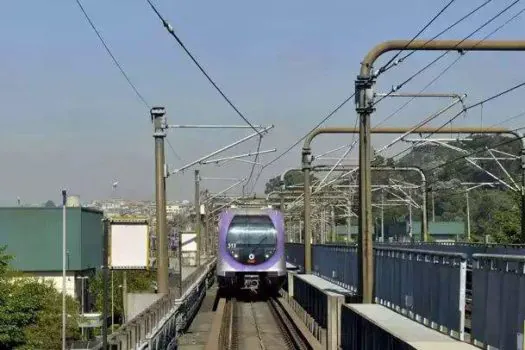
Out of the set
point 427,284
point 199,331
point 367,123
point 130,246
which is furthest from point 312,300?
point 427,284

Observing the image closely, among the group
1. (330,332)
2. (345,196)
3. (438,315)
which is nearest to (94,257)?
(345,196)

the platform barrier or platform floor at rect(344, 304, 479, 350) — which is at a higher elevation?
platform floor at rect(344, 304, 479, 350)

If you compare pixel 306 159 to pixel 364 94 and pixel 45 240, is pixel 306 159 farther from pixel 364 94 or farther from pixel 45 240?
pixel 45 240

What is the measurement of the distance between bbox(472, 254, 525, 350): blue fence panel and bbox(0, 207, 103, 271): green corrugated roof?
234ft

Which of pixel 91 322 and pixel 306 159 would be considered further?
pixel 91 322

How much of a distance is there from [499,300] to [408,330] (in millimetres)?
2894

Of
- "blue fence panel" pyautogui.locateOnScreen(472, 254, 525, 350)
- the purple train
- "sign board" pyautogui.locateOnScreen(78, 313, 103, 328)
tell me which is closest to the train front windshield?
the purple train

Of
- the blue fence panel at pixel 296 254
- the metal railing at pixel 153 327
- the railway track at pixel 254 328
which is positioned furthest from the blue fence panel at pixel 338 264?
the blue fence panel at pixel 296 254

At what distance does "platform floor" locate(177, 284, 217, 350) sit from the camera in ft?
82.3

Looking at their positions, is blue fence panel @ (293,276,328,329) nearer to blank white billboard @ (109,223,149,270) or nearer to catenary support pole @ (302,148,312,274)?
catenary support pole @ (302,148,312,274)

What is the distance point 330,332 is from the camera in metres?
19.8

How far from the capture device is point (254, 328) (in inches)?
1174

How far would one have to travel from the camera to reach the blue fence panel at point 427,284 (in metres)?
12.1

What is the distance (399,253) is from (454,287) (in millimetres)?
4844
